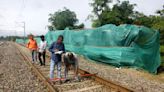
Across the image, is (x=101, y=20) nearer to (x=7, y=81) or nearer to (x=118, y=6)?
(x=118, y=6)

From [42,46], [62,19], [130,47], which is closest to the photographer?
[130,47]

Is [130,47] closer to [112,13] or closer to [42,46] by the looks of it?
[42,46]

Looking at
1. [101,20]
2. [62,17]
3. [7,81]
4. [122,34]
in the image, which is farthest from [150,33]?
[62,17]

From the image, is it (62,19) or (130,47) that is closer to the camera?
(130,47)

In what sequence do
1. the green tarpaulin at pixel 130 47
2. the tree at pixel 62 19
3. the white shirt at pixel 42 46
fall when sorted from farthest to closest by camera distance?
the tree at pixel 62 19, the white shirt at pixel 42 46, the green tarpaulin at pixel 130 47

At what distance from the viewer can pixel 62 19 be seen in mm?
71625

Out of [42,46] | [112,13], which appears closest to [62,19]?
[112,13]

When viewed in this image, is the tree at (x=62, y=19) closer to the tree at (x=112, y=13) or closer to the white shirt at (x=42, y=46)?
the tree at (x=112, y=13)

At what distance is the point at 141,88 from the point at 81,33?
11699 millimetres

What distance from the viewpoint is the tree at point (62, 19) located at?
71.6 m

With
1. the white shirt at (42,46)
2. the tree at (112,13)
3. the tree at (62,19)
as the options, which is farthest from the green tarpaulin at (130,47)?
the tree at (62,19)

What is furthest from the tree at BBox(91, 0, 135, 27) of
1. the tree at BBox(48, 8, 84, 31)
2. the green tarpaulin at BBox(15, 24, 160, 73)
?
the green tarpaulin at BBox(15, 24, 160, 73)

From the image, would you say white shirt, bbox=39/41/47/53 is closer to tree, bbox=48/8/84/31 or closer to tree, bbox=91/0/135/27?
tree, bbox=91/0/135/27

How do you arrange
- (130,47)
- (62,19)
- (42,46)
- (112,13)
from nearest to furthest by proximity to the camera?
(130,47)
(42,46)
(112,13)
(62,19)
